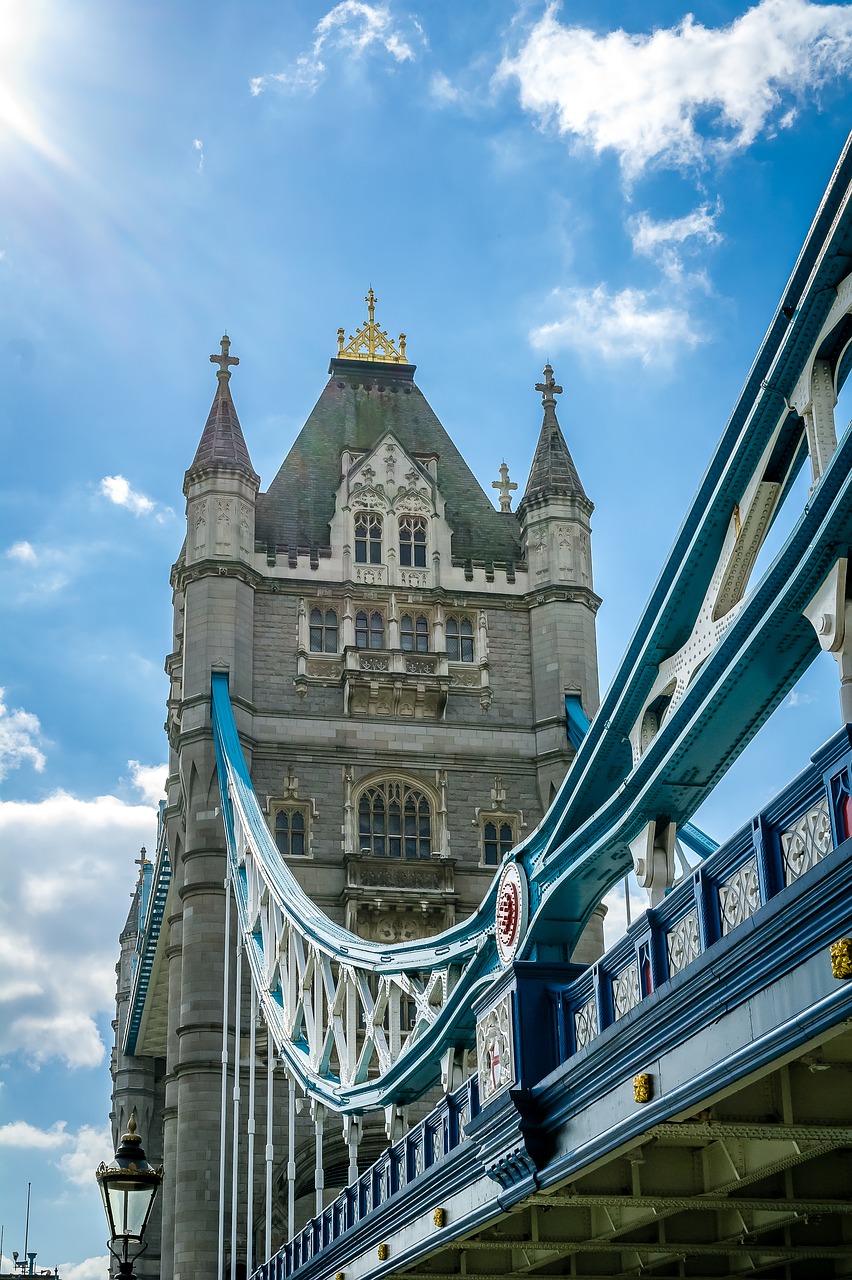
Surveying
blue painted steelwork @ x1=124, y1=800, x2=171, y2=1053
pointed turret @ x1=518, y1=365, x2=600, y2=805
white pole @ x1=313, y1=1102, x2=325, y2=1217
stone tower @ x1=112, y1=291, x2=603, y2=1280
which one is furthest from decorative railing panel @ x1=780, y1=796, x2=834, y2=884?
blue painted steelwork @ x1=124, y1=800, x2=171, y2=1053

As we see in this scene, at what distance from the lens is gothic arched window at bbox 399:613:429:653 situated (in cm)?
4031

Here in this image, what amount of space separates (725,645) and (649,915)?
6.19 feet

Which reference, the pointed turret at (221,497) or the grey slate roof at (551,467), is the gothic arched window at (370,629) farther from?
the grey slate roof at (551,467)

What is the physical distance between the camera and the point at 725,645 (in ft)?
40.3

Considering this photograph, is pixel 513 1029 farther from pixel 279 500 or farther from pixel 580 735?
pixel 279 500

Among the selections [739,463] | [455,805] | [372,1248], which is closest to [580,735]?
[455,805]

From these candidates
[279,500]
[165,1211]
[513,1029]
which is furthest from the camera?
[279,500]

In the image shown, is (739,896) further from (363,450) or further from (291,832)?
(363,450)

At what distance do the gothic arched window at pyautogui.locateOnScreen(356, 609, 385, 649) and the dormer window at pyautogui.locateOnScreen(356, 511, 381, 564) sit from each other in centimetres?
140

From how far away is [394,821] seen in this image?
3834 centimetres

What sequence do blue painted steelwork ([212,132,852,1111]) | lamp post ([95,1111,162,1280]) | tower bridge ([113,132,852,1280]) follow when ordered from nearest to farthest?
tower bridge ([113,132,852,1280]) → blue painted steelwork ([212,132,852,1111]) → lamp post ([95,1111,162,1280])

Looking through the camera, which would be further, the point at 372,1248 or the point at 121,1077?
the point at 121,1077

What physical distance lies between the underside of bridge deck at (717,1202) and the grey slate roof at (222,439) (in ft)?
79.1

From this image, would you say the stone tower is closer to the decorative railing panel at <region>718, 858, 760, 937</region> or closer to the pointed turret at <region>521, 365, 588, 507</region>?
the pointed turret at <region>521, 365, 588, 507</region>
